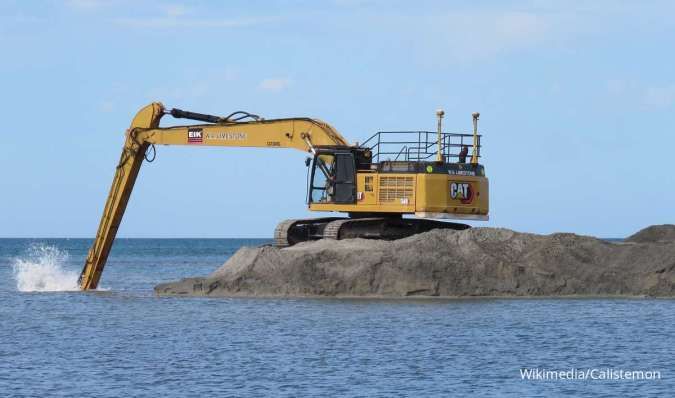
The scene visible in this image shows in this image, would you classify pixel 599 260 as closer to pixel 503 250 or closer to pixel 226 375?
pixel 503 250

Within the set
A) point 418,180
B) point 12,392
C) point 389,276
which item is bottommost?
point 12,392

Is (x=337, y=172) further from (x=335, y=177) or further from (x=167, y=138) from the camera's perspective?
(x=167, y=138)

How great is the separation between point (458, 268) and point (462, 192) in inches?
109

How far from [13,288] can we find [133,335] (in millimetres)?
17319

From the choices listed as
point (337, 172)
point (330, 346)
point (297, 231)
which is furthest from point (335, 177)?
point (330, 346)

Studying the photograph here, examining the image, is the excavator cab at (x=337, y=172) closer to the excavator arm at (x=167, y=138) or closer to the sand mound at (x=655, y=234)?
the excavator arm at (x=167, y=138)

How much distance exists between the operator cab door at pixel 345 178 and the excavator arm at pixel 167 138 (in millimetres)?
1051

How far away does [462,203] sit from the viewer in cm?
3309

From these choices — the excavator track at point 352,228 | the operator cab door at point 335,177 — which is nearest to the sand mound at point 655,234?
the excavator track at point 352,228

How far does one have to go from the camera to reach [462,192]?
3300 cm

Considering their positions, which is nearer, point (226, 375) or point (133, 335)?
point (226, 375)

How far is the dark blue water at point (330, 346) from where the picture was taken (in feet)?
61.5

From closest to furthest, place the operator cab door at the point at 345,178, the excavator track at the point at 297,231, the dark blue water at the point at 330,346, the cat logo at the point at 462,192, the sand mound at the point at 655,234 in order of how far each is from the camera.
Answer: the dark blue water at the point at 330,346, the cat logo at the point at 462,192, the operator cab door at the point at 345,178, the excavator track at the point at 297,231, the sand mound at the point at 655,234

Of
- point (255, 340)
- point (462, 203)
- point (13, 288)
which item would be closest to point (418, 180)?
point (462, 203)
